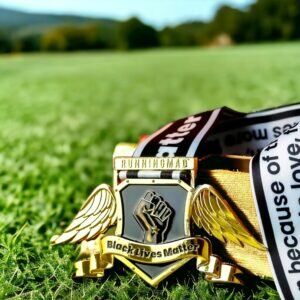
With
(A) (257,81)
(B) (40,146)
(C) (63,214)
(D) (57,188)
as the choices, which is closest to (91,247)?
(C) (63,214)

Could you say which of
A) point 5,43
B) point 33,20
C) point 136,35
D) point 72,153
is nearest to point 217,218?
point 72,153

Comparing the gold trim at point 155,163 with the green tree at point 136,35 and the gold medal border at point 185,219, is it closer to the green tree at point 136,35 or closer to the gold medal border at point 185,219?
the gold medal border at point 185,219

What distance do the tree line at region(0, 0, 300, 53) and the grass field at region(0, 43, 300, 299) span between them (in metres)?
27.6

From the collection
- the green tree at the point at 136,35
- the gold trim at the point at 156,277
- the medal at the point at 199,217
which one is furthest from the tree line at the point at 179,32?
the gold trim at the point at 156,277

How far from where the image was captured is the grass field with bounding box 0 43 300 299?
2.36 meters

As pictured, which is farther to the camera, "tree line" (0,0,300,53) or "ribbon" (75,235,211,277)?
"tree line" (0,0,300,53)

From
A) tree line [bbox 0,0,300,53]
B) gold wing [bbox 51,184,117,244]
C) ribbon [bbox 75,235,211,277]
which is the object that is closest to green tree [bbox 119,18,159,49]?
tree line [bbox 0,0,300,53]

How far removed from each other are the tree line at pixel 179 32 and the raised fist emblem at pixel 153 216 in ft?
112

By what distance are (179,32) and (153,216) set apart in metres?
44.1

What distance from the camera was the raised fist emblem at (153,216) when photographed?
2305mm

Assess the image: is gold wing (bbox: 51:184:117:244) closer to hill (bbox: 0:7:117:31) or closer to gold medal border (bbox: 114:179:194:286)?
gold medal border (bbox: 114:179:194:286)

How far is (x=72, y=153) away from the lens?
472cm

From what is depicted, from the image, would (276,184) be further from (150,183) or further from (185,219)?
(150,183)

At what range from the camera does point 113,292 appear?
2.33 metres
